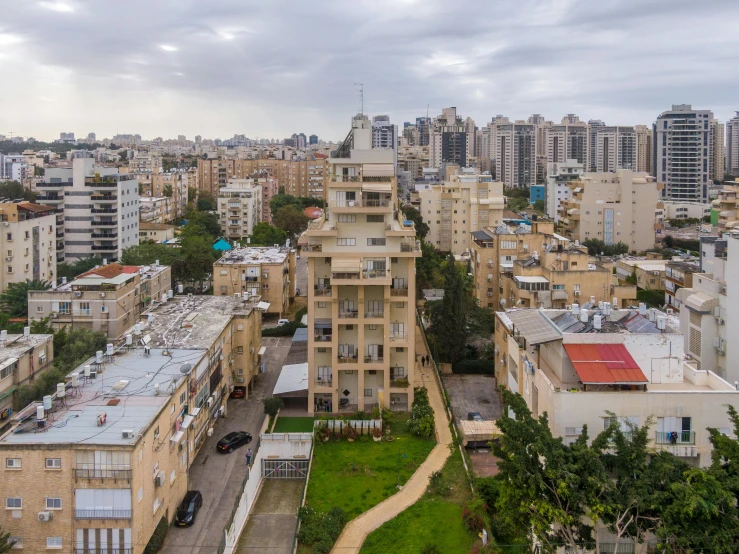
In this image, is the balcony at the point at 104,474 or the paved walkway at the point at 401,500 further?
the paved walkway at the point at 401,500

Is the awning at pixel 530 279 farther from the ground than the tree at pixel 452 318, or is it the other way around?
the awning at pixel 530 279

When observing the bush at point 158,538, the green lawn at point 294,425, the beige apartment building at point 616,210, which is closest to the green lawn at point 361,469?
the green lawn at point 294,425

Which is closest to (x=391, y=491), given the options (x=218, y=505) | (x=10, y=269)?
(x=218, y=505)

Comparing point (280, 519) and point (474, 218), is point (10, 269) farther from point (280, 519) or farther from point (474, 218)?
point (474, 218)

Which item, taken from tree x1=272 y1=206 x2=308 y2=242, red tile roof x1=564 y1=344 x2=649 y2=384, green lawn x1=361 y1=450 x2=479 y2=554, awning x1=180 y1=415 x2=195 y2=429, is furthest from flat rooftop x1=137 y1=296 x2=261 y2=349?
tree x1=272 y1=206 x2=308 y2=242

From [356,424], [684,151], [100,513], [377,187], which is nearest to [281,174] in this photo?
[684,151]

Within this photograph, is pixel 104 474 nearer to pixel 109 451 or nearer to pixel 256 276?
pixel 109 451

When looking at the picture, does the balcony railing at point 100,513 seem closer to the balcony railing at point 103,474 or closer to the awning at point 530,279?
the balcony railing at point 103,474
